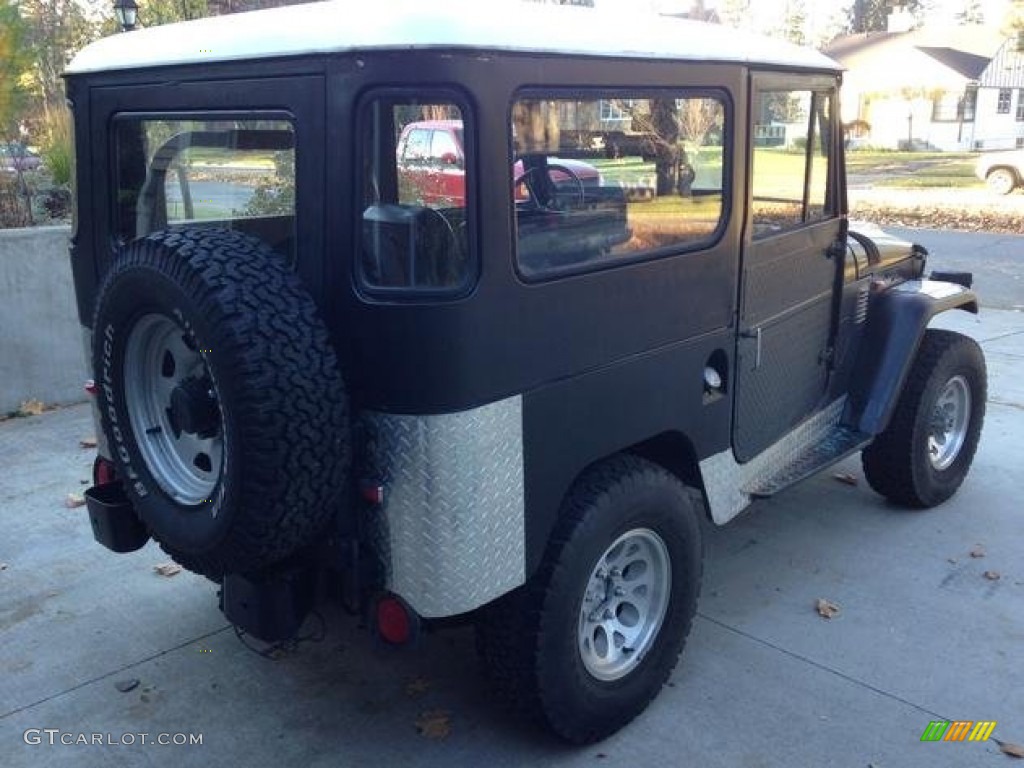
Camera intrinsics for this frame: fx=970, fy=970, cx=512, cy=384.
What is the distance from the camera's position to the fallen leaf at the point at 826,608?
3752 mm

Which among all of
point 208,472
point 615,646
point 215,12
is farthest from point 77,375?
point 215,12

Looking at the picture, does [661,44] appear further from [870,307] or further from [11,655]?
[11,655]

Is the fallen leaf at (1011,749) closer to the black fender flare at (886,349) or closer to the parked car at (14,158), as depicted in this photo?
the black fender flare at (886,349)

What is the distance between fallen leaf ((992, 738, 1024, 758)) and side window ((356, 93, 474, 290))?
2.17m

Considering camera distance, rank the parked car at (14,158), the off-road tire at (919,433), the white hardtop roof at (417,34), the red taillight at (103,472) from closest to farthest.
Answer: the white hardtop roof at (417,34) → the red taillight at (103,472) → the off-road tire at (919,433) → the parked car at (14,158)

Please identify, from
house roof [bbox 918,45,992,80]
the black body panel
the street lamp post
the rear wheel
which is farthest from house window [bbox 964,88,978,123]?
the black body panel

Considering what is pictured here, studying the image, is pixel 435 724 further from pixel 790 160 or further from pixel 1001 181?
pixel 1001 181

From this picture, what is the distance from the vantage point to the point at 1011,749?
9.64 ft

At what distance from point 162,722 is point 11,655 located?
0.81 metres

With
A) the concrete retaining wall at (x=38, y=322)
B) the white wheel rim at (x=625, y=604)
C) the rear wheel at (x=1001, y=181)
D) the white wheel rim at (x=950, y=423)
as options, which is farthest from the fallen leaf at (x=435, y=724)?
the rear wheel at (x=1001, y=181)

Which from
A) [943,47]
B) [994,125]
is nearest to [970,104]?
[994,125]

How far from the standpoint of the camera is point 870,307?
446 centimetres

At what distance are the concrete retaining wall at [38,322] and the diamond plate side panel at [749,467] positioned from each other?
4.47 m

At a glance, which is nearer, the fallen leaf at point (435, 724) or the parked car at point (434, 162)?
the parked car at point (434, 162)
